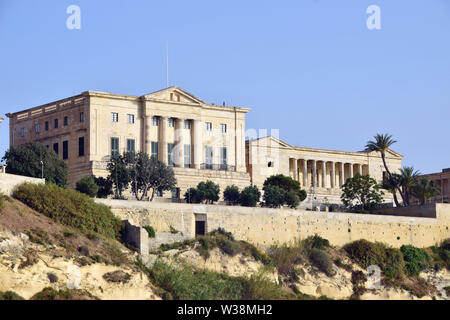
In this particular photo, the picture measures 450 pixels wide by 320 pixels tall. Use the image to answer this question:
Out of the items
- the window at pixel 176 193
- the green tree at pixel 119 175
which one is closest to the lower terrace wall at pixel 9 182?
the green tree at pixel 119 175

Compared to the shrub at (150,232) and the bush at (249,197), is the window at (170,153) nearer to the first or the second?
the bush at (249,197)

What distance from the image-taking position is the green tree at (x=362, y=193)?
330 ft

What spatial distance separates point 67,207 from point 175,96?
26.9 metres

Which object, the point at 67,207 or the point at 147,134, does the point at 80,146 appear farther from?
the point at 67,207

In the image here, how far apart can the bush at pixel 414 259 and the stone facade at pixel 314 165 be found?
13880 millimetres

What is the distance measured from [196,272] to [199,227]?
628 cm

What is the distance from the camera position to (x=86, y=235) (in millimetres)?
74062

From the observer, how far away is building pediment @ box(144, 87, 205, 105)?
98750 millimetres

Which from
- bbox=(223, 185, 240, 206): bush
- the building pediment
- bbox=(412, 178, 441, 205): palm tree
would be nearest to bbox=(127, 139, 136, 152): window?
the building pediment

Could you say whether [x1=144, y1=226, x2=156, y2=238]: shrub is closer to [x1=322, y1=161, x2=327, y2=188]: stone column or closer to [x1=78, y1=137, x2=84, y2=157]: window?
[x1=78, y1=137, x2=84, y2=157]: window

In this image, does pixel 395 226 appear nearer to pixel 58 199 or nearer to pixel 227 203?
pixel 227 203

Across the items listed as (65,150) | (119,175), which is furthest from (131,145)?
(119,175)

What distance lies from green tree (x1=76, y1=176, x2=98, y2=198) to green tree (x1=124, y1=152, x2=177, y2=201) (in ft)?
12.8
